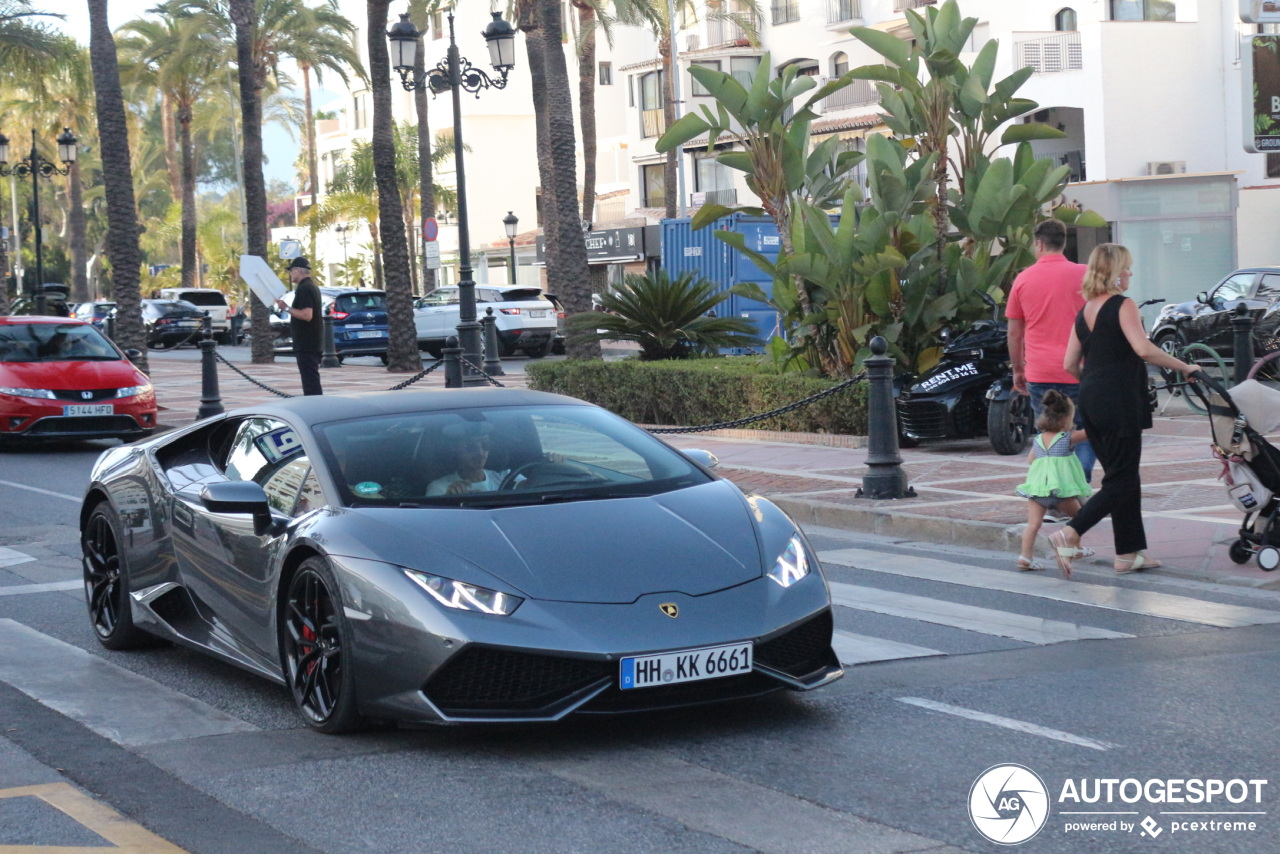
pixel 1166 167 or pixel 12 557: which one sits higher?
pixel 1166 167

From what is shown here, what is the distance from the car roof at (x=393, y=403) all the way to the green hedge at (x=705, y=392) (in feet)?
30.2

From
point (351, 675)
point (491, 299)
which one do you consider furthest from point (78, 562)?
point (491, 299)

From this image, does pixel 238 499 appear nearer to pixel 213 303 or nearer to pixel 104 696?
pixel 104 696

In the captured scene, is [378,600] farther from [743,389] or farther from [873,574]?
[743,389]

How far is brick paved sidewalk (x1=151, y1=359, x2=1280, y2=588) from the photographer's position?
32.1 feet

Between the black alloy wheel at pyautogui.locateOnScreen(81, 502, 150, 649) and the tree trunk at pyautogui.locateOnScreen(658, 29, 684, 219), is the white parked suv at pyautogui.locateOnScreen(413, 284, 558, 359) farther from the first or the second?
the black alloy wheel at pyautogui.locateOnScreen(81, 502, 150, 649)

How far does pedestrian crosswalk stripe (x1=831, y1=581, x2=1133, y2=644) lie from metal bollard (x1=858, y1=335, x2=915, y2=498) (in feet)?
9.59

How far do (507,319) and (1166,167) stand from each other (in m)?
17.4

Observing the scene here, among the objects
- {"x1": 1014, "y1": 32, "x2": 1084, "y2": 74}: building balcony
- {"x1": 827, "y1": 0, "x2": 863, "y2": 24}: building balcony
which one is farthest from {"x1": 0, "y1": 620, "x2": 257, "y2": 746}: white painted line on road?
{"x1": 827, "y1": 0, "x2": 863, "y2": 24}: building balcony

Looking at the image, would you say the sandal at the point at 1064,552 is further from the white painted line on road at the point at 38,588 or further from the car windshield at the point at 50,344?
the car windshield at the point at 50,344

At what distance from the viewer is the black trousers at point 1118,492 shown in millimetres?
8742

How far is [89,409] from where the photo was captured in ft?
60.0

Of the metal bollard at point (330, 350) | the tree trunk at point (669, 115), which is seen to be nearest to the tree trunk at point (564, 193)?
the metal bollard at point (330, 350)

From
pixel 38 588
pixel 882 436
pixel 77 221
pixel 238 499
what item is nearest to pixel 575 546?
pixel 238 499
